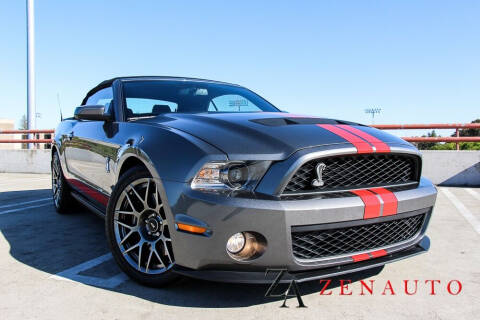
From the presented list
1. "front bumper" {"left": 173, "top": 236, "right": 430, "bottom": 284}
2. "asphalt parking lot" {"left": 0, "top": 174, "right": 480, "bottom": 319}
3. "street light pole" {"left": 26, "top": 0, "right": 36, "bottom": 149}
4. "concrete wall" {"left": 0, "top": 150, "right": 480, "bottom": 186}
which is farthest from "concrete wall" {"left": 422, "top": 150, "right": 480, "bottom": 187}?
"street light pole" {"left": 26, "top": 0, "right": 36, "bottom": 149}

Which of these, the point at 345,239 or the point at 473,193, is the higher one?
the point at 345,239

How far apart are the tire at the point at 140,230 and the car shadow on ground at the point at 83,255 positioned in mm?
90

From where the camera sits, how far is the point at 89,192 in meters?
3.39

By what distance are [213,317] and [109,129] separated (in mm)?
1668

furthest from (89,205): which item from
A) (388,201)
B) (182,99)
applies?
(388,201)

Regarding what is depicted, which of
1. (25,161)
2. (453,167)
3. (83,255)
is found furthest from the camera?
(25,161)

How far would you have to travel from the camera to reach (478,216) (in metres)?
4.29

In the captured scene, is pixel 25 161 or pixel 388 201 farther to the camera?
pixel 25 161

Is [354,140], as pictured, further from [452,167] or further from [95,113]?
[452,167]

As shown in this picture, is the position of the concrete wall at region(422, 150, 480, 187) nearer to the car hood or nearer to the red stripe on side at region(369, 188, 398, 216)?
the car hood

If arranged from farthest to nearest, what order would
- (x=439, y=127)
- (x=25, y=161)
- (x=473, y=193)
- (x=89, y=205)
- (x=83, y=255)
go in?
(x=25, y=161) → (x=439, y=127) → (x=473, y=193) → (x=89, y=205) → (x=83, y=255)

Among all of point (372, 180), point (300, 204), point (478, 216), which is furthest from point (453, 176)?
point (300, 204)

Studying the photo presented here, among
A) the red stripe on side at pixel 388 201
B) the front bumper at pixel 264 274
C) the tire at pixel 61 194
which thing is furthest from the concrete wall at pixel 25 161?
the red stripe on side at pixel 388 201

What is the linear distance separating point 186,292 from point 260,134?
940mm
